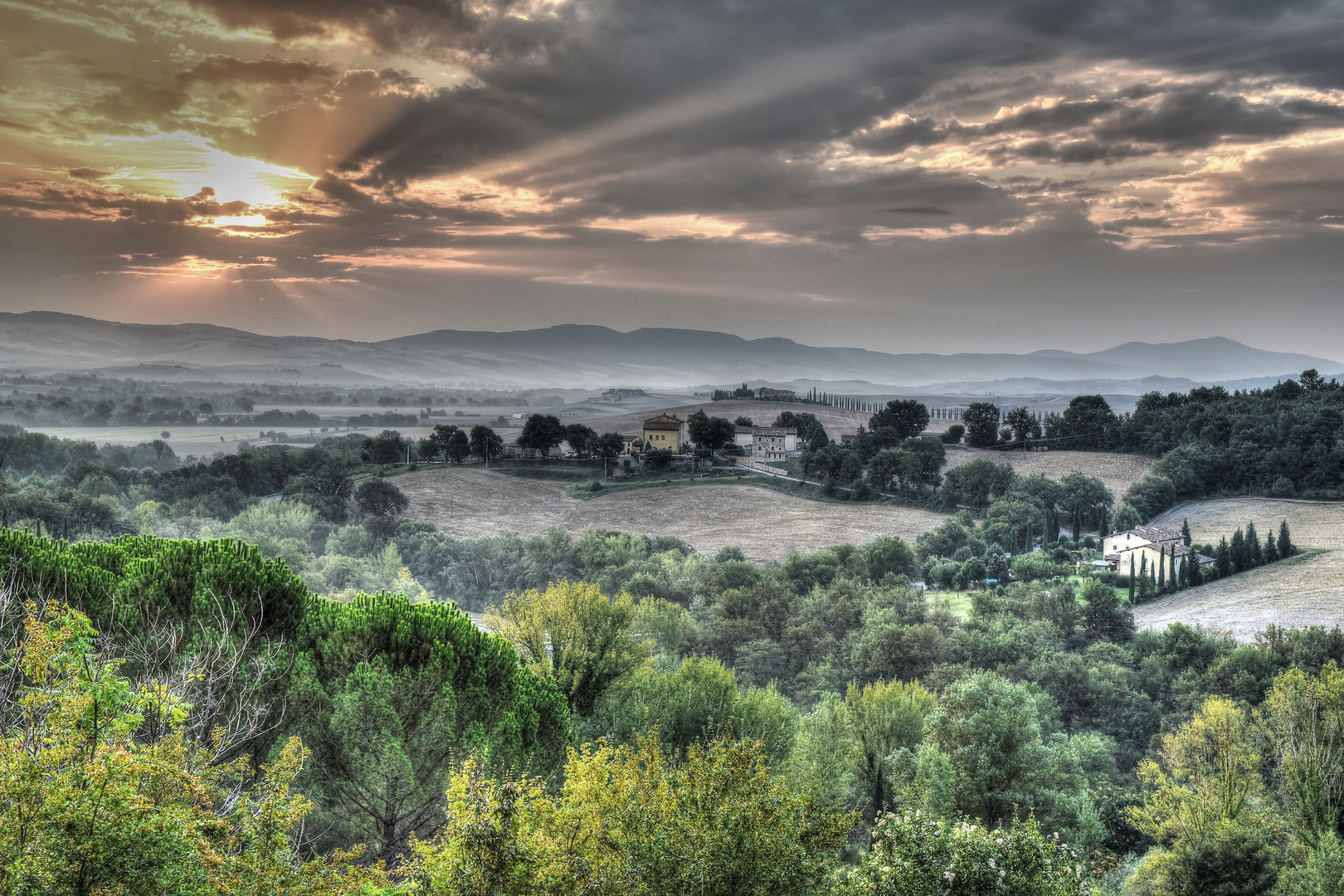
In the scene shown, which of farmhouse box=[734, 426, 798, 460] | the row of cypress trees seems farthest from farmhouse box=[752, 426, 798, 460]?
the row of cypress trees

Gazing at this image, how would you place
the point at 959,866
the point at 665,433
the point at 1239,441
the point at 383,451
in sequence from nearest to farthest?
the point at 959,866 < the point at 1239,441 < the point at 383,451 < the point at 665,433

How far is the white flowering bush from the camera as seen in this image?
1121 cm

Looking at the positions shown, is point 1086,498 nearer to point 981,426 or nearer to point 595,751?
point 981,426

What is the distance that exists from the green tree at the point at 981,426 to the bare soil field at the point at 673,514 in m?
33.2

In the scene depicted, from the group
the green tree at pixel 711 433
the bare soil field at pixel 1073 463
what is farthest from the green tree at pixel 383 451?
the bare soil field at pixel 1073 463

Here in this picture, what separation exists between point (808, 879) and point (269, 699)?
1274cm

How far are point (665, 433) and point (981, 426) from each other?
47025 millimetres

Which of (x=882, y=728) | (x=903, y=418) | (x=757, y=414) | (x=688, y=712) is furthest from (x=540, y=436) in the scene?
(x=688, y=712)

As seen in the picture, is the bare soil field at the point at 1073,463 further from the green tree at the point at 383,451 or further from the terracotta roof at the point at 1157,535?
the green tree at the point at 383,451

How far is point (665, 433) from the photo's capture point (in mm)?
117000

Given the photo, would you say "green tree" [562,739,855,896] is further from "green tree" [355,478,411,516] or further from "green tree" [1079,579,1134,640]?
"green tree" [355,478,411,516]

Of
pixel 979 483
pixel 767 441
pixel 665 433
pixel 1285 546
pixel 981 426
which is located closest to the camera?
pixel 1285 546

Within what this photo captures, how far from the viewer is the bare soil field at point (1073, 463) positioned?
95.4 metres

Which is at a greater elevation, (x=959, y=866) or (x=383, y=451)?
(x=959, y=866)
